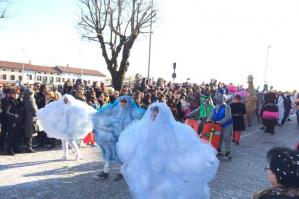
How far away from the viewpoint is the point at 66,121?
10016 mm

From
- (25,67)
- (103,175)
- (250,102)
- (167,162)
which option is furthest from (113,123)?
(25,67)

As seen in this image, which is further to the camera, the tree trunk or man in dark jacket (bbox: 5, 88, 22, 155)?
the tree trunk

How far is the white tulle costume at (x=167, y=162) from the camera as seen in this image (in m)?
5.71

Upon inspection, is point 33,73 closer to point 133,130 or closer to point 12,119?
point 12,119

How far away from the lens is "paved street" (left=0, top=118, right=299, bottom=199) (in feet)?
24.1

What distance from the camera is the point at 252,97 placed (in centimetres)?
2066

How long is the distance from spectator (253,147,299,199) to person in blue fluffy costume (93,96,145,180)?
5734 mm

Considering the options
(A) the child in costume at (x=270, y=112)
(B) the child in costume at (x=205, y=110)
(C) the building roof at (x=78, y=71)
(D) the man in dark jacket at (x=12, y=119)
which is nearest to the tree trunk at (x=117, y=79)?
(A) the child in costume at (x=270, y=112)

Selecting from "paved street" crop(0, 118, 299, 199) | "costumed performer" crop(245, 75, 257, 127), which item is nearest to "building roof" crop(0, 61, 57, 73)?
"costumed performer" crop(245, 75, 257, 127)

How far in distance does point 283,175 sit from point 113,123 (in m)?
5.95

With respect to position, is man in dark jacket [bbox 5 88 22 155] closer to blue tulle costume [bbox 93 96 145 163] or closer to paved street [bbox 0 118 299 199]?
paved street [bbox 0 118 299 199]

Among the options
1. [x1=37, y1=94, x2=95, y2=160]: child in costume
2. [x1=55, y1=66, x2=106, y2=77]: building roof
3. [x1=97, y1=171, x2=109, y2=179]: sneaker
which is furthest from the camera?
[x1=55, y1=66, x2=106, y2=77]: building roof

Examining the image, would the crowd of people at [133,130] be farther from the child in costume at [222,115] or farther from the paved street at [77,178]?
the paved street at [77,178]

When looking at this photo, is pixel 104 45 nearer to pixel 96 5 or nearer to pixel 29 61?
pixel 96 5
